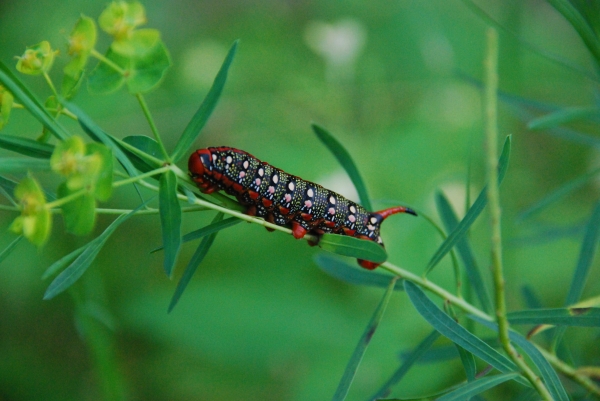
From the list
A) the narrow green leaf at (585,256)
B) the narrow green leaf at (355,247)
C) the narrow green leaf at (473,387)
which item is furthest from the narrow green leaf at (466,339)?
the narrow green leaf at (585,256)

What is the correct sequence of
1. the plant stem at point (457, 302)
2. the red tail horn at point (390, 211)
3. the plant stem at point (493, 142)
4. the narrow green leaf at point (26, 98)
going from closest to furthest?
1. the plant stem at point (493, 142)
2. the narrow green leaf at point (26, 98)
3. the plant stem at point (457, 302)
4. the red tail horn at point (390, 211)

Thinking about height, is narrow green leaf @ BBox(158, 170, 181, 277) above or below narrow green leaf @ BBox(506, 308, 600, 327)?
below

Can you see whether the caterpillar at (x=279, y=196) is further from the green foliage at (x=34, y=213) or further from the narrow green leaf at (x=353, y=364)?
the green foliage at (x=34, y=213)

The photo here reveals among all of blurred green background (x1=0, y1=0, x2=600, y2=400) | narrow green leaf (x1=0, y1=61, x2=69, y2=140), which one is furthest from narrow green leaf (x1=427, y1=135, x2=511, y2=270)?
blurred green background (x1=0, y1=0, x2=600, y2=400)

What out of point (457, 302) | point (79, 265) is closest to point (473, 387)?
point (457, 302)

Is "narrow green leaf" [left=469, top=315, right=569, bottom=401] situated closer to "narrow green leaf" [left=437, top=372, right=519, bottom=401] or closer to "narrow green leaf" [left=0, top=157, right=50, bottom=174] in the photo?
"narrow green leaf" [left=437, top=372, right=519, bottom=401]

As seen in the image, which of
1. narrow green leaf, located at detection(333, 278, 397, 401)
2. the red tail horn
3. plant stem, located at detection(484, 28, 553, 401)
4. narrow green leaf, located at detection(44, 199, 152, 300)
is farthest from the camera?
the red tail horn
